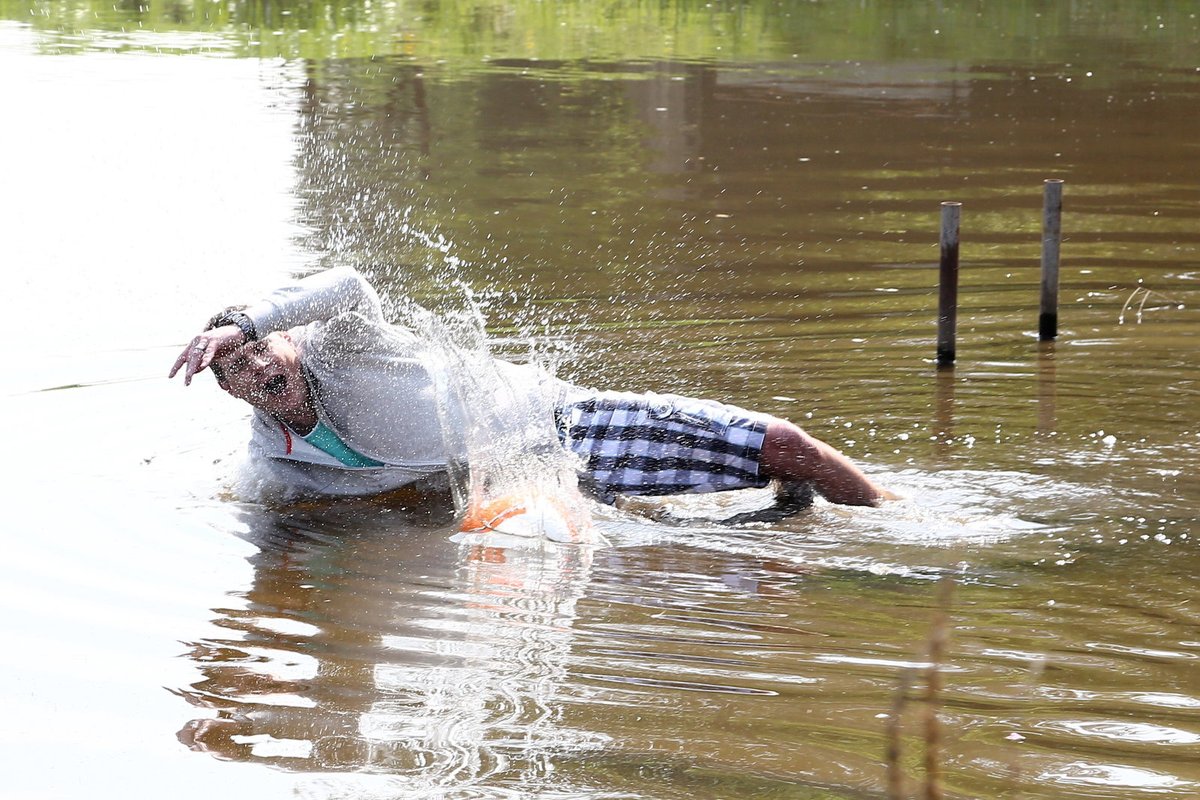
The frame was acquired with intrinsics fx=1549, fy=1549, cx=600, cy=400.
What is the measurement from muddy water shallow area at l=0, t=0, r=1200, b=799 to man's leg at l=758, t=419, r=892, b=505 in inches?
5.1

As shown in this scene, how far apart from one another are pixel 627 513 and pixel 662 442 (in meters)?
0.49

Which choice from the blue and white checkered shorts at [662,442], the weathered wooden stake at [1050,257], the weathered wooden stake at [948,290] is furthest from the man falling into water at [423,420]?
the weathered wooden stake at [1050,257]

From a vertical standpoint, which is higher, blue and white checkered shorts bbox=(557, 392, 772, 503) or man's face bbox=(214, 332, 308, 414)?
man's face bbox=(214, 332, 308, 414)

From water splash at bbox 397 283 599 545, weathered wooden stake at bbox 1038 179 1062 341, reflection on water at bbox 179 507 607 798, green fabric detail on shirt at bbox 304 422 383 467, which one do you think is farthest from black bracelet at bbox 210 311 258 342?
weathered wooden stake at bbox 1038 179 1062 341

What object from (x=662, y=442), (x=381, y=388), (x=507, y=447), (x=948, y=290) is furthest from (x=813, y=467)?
(x=948, y=290)

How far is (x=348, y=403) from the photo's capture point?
591cm

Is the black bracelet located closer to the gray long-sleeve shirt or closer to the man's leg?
the gray long-sleeve shirt

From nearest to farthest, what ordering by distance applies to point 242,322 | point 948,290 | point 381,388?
point 242,322, point 381,388, point 948,290

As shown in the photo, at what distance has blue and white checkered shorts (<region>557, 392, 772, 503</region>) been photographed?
19.4ft

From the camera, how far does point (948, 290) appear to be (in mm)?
8273

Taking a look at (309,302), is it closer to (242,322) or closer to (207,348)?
(242,322)

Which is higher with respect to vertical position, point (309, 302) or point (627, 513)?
point (309, 302)

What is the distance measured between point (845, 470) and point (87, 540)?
2.95 metres

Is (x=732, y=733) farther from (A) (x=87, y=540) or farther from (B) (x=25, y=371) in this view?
(B) (x=25, y=371)
